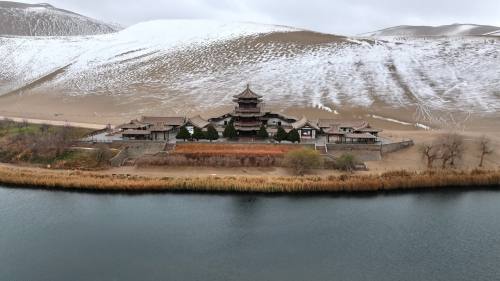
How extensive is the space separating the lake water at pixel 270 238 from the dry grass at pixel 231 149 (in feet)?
25.4

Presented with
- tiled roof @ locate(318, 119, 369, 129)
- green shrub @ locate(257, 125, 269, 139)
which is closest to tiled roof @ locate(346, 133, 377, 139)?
tiled roof @ locate(318, 119, 369, 129)

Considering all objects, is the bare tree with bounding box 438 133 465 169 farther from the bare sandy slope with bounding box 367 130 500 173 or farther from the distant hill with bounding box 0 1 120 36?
the distant hill with bounding box 0 1 120 36

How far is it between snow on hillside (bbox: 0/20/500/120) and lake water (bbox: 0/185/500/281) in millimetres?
33315

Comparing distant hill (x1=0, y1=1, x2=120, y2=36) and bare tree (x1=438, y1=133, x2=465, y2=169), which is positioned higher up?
distant hill (x1=0, y1=1, x2=120, y2=36)

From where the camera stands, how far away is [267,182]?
32.7 m

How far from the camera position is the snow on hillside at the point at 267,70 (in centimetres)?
6719

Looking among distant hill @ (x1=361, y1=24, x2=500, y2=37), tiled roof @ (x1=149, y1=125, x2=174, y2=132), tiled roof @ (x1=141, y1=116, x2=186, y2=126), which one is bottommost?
tiled roof @ (x1=149, y1=125, x2=174, y2=132)

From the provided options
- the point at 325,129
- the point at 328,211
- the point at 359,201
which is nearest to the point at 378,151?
the point at 325,129

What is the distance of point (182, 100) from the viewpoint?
2731 inches

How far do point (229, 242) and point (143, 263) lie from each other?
4.55 m

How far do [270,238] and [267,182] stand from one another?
7466 mm

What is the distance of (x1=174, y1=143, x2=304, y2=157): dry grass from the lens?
39.2 metres

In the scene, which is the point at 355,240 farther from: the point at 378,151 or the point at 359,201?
the point at 378,151

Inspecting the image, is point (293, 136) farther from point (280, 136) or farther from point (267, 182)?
point (267, 182)
